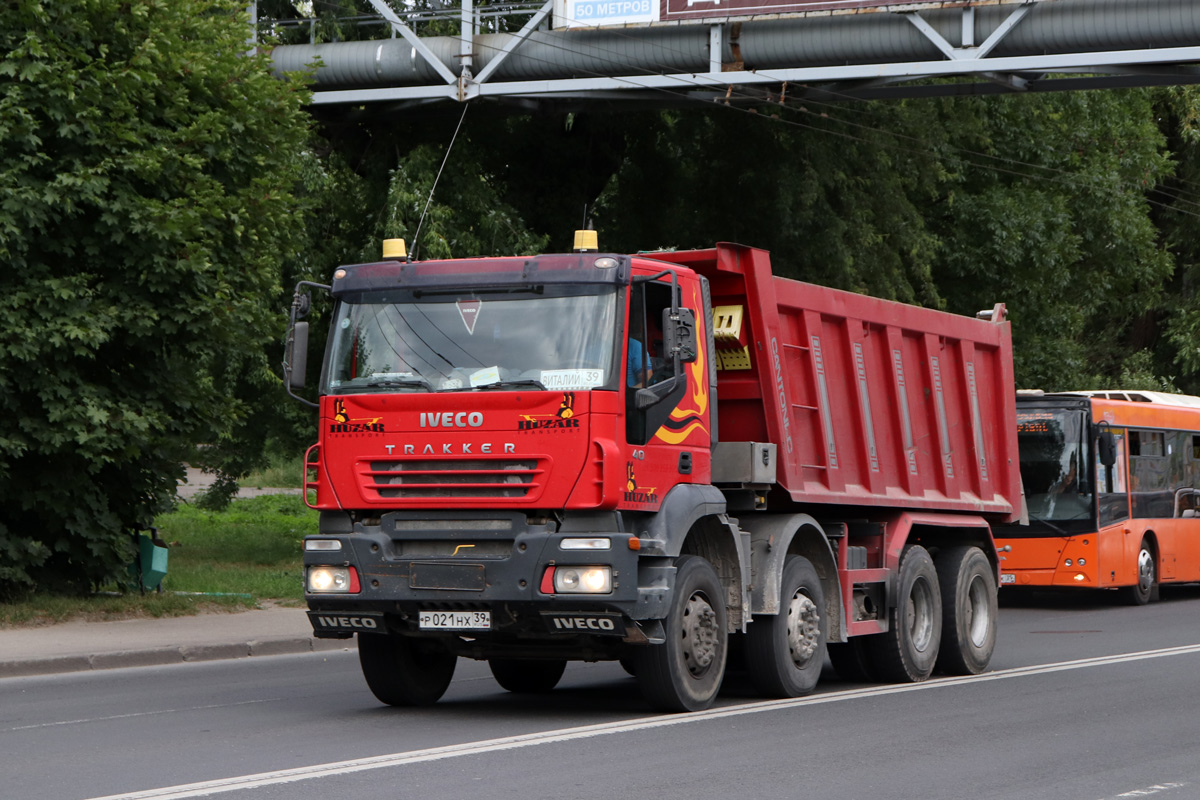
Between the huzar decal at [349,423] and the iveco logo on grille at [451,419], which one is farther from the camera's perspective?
the huzar decal at [349,423]

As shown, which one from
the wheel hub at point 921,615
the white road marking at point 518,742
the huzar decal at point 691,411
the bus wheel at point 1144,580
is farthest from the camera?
the bus wheel at point 1144,580

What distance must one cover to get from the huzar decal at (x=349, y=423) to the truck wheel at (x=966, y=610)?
5798 millimetres

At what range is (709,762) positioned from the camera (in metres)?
8.57

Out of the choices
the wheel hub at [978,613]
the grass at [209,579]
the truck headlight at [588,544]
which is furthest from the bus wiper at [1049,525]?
the truck headlight at [588,544]

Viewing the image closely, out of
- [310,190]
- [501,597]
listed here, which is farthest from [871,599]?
[310,190]

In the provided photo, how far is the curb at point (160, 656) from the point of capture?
Result: 1373cm

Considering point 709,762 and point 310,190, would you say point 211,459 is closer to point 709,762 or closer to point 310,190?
point 310,190

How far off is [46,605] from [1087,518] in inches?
522

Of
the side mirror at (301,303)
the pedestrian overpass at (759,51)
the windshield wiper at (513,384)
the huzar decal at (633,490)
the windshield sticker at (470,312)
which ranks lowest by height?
the huzar decal at (633,490)

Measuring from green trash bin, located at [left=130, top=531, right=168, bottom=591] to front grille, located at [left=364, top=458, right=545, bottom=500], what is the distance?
29.3 feet

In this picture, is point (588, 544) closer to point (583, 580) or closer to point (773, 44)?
point (583, 580)

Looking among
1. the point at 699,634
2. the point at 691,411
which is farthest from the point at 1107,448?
the point at 699,634

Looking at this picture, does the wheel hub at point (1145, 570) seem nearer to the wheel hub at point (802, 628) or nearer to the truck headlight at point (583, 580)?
the wheel hub at point (802, 628)

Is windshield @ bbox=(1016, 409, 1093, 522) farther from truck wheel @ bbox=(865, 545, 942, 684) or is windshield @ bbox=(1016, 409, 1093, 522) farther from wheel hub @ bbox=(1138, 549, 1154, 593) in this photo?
truck wheel @ bbox=(865, 545, 942, 684)
